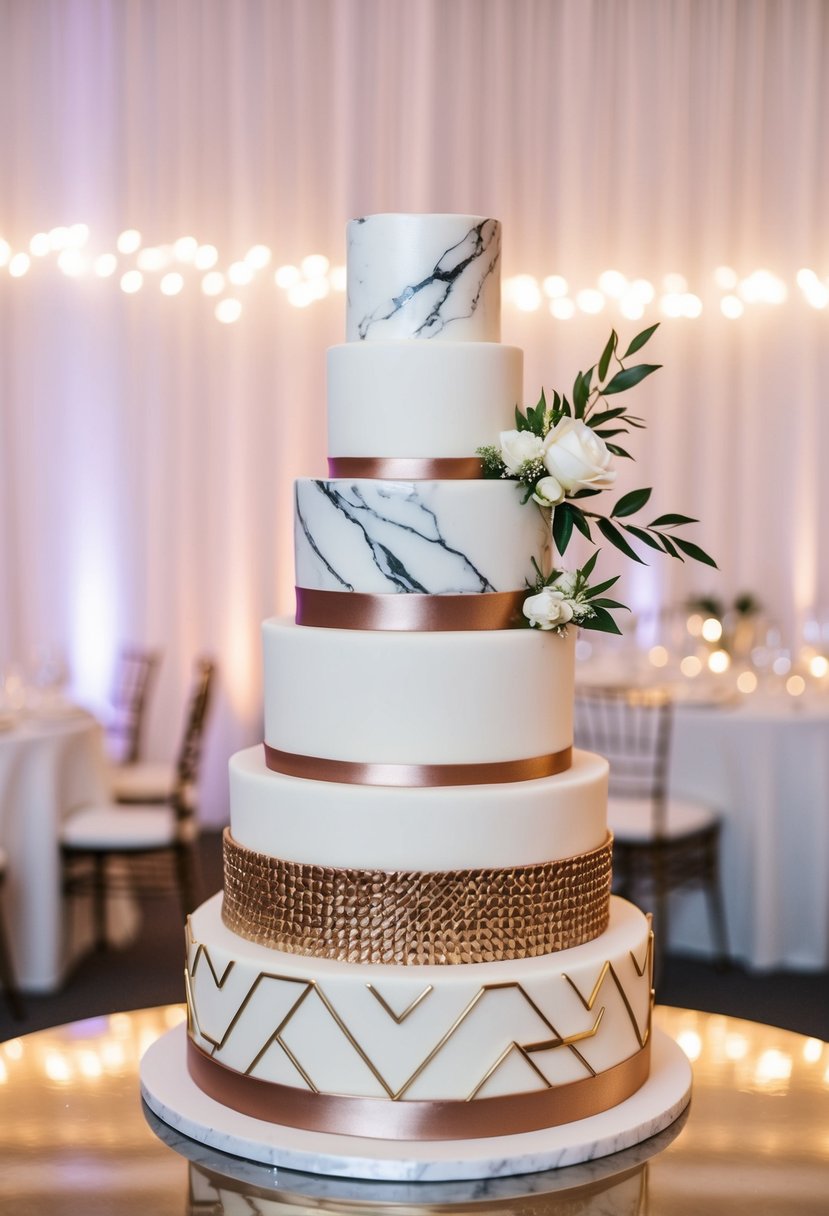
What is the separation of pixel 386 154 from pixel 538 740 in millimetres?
5809

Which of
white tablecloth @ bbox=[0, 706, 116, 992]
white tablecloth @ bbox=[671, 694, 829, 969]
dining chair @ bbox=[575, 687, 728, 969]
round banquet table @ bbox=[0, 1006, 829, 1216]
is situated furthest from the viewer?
white tablecloth @ bbox=[671, 694, 829, 969]

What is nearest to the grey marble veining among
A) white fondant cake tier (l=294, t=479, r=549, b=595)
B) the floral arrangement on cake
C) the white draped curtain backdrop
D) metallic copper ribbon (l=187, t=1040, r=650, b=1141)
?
white fondant cake tier (l=294, t=479, r=549, b=595)

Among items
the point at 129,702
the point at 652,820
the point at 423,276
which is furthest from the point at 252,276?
the point at 423,276

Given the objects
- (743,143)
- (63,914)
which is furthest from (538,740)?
(743,143)

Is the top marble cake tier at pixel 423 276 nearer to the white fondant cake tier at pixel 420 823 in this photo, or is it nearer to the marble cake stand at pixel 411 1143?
the white fondant cake tier at pixel 420 823

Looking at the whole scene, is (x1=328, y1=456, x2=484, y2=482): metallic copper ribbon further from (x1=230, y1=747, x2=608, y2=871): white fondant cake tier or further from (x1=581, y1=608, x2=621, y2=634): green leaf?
(x1=230, y1=747, x2=608, y2=871): white fondant cake tier

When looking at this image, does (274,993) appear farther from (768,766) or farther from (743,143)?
(743,143)

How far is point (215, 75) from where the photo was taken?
7285 mm

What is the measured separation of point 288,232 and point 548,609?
569 centimetres

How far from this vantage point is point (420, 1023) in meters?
1.89

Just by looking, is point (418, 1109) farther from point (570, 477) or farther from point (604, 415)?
point (604, 415)

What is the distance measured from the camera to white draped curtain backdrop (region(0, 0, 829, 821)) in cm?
729

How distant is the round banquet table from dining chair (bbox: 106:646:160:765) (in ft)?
14.0

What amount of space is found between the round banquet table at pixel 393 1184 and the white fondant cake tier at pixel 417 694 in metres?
0.55
